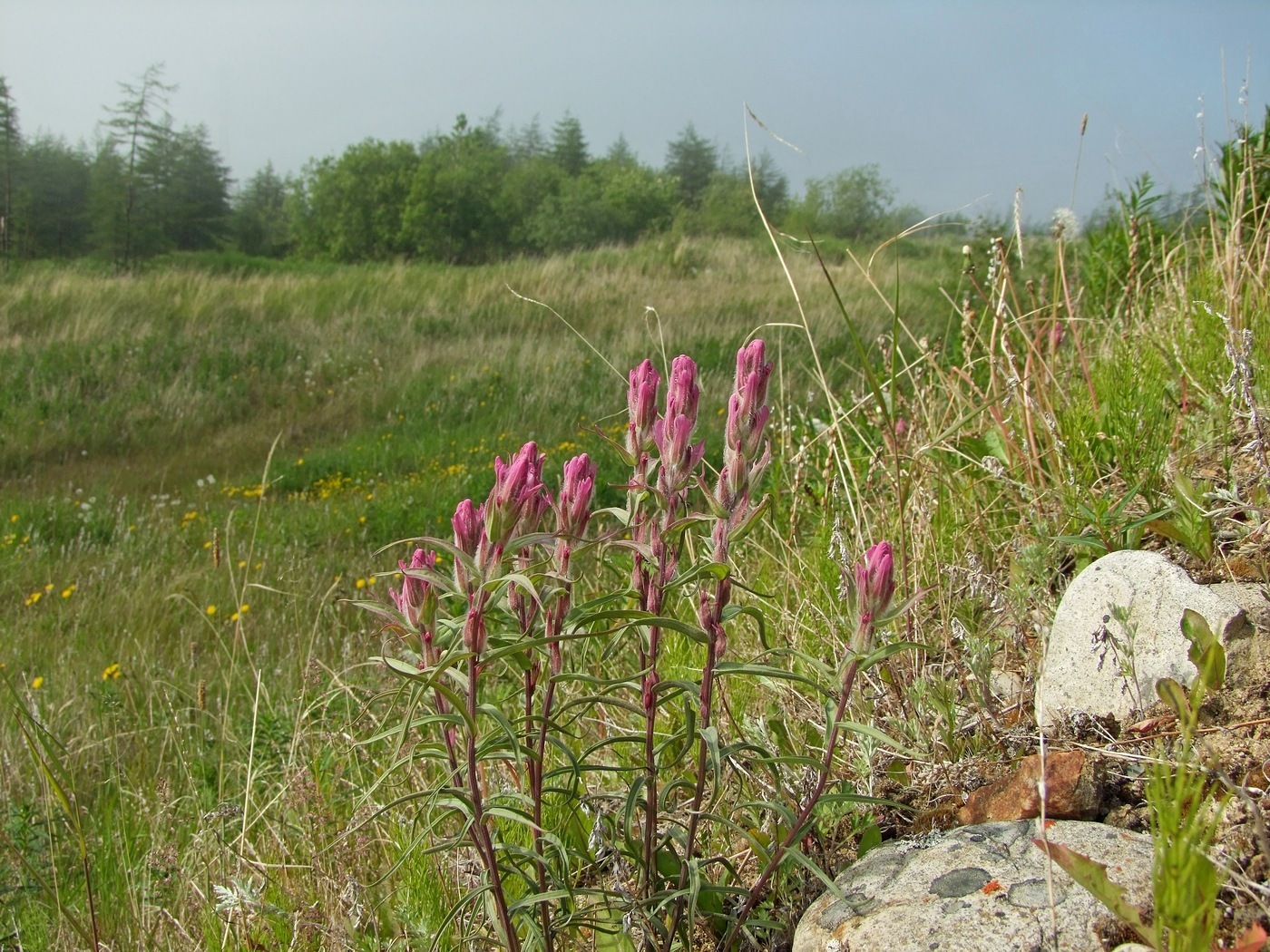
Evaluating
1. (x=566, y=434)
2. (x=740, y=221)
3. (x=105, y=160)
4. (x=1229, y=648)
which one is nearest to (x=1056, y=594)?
(x=1229, y=648)

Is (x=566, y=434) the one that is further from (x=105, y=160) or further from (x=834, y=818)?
(x=105, y=160)

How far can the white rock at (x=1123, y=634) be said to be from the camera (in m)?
1.58

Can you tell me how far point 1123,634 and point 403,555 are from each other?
4541 millimetres

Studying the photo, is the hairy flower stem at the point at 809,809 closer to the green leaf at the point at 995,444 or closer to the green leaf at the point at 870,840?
the green leaf at the point at 870,840

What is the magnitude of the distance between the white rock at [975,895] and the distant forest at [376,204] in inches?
943

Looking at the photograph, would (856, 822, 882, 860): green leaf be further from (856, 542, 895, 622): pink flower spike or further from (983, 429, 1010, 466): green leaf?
(983, 429, 1010, 466): green leaf

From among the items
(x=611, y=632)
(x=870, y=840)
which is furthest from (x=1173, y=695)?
(x=611, y=632)

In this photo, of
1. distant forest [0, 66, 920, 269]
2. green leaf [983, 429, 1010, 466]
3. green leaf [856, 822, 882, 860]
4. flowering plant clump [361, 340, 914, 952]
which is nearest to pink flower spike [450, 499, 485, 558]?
flowering plant clump [361, 340, 914, 952]

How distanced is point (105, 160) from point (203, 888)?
1584 inches

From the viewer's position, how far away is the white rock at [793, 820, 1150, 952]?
109cm

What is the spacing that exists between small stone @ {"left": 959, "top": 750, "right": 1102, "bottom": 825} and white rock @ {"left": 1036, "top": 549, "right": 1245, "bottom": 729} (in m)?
0.18

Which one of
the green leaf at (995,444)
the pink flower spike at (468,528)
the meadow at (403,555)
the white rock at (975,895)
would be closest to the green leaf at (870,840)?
the meadow at (403,555)

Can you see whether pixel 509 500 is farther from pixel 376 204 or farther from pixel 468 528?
pixel 376 204

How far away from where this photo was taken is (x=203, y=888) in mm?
2000
